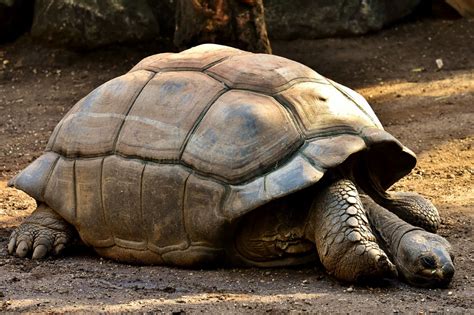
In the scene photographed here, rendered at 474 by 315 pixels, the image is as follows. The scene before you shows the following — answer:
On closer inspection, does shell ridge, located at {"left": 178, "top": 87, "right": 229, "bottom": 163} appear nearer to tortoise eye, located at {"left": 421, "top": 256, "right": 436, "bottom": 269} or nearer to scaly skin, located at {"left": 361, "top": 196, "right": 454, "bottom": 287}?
scaly skin, located at {"left": 361, "top": 196, "right": 454, "bottom": 287}

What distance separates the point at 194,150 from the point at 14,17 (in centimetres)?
646

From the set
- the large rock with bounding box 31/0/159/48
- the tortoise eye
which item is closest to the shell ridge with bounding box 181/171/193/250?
the tortoise eye

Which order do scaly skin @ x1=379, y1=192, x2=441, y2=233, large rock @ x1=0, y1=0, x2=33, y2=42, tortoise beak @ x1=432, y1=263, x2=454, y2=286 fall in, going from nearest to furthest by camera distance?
1. tortoise beak @ x1=432, y1=263, x2=454, y2=286
2. scaly skin @ x1=379, y1=192, x2=441, y2=233
3. large rock @ x1=0, y1=0, x2=33, y2=42

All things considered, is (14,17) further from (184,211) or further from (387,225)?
(387,225)

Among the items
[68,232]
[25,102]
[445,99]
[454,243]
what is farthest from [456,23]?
[68,232]

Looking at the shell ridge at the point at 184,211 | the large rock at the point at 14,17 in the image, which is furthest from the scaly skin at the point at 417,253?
the large rock at the point at 14,17

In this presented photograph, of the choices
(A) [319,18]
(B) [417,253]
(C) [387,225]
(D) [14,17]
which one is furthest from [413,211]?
(D) [14,17]

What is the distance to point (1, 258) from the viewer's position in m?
4.66

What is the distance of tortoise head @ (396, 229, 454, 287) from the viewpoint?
155 inches

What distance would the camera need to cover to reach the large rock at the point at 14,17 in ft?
33.0

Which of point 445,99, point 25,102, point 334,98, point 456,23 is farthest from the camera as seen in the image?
point 456,23

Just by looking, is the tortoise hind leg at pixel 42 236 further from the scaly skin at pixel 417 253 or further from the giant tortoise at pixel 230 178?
the scaly skin at pixel 417 253

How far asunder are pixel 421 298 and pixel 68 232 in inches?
74.4

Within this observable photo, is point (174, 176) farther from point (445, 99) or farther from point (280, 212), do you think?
point (445, 99)
